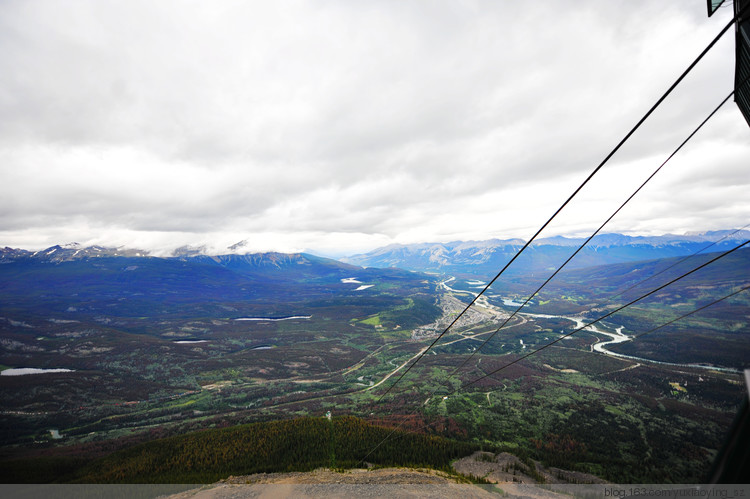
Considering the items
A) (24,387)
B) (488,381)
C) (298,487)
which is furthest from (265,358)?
(298,487)

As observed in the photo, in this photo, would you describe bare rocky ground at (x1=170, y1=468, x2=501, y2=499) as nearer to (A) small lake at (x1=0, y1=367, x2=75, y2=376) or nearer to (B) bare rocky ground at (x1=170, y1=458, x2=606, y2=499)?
(B) bare rocky ground at (x1=170, y1=458, x2=606, y2=499)

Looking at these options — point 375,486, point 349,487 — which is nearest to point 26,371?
point 349,487

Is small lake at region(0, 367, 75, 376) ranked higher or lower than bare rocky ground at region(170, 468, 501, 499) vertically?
lower

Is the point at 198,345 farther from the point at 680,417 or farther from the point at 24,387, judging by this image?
the point at 680,417

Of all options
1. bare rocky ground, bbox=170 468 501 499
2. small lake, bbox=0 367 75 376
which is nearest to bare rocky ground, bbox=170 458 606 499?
bare rocky ground, bbox=170 468 501 499

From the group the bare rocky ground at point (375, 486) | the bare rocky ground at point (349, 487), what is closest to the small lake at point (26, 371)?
the bare rocky ground at point (349, 487)

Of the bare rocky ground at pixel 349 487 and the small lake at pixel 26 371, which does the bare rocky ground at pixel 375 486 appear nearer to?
the bare rocky ground at pixel 349 487

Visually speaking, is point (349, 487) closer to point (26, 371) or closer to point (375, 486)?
point (375, 486)

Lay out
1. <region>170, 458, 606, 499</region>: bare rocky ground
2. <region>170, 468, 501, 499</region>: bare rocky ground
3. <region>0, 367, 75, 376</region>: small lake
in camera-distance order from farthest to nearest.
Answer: <region>0, 367, 75, 376</region>: small lake, <region>170, 458, 606, 499</region>: bare rocky ground, <region>170, 468, 501, 499</region>: bare rocky ground

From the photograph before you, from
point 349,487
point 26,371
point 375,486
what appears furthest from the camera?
point 26,371

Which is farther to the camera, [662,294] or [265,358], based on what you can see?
[662,294]

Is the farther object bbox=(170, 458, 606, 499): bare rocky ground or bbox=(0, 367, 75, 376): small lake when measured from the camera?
bbox=(0, 367, 75, 376): small lake
